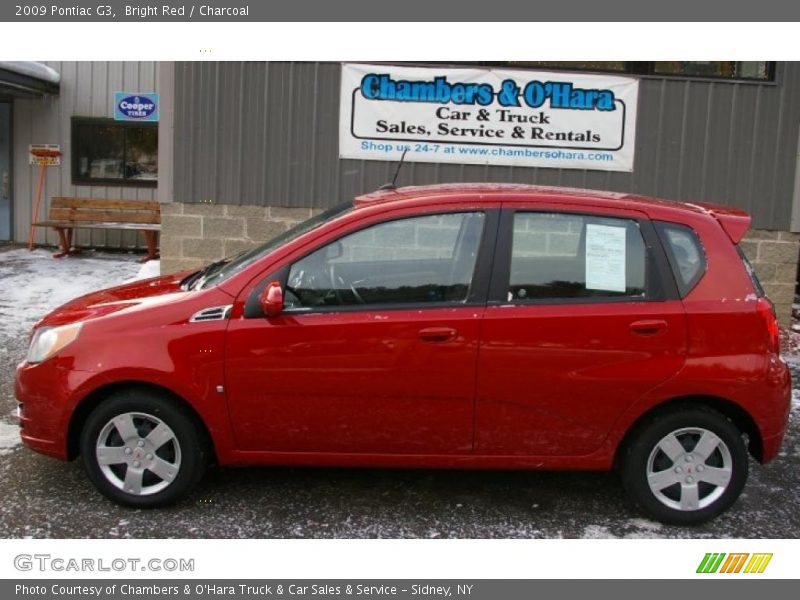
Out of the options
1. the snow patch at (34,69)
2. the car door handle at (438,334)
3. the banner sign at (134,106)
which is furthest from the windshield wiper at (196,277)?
the banner sign at (134,106)

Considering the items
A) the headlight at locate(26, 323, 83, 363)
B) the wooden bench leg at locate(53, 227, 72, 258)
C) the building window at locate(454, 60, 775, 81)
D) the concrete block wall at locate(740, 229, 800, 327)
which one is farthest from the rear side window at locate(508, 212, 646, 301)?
the wooden bench leg at locate(53, 227, 72, 258)

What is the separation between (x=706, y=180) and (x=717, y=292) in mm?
4905

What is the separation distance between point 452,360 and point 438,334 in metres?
0.14

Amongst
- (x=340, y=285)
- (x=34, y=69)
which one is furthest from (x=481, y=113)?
(x=34, y=69)

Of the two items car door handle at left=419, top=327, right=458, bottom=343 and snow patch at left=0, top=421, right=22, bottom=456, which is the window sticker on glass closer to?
car door handle at left=419, top=327, right=458, bottom=343

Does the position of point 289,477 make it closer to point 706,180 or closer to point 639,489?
point 639,489

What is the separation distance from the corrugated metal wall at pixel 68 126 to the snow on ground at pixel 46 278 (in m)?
0.78

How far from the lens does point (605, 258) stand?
3996 millimetres

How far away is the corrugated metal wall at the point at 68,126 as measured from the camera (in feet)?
42.2

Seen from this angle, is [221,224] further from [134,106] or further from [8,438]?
[134,106]

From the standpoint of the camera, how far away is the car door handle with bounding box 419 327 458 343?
3.82 metres

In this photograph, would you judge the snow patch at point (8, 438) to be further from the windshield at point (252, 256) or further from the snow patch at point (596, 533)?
the snow patch at point (596, 533)

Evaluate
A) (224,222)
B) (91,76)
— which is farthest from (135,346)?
(91,76)

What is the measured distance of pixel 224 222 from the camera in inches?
329
